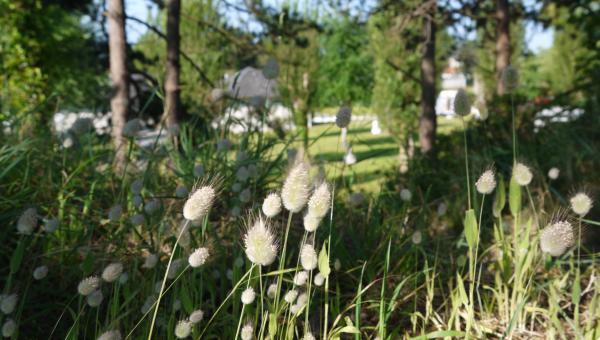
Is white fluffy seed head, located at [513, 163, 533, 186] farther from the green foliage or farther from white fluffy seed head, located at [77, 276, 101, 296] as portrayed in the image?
the green foliage

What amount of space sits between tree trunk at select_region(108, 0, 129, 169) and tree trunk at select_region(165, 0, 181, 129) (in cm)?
37

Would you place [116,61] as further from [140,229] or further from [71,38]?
[71,38]

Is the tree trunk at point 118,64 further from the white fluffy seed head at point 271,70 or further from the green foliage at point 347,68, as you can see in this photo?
the green foliage at point 347,68

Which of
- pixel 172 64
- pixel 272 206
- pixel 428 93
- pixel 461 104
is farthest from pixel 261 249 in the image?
pixel 428 93

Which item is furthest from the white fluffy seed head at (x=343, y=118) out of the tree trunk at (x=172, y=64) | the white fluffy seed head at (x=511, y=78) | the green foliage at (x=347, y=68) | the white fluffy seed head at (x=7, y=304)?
the green foliage at (x=347, y=68)

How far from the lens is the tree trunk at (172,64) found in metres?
4.33

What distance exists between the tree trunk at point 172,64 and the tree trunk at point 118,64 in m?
0.37

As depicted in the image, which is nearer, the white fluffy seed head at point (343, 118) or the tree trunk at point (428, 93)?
the white fluffy seed head at point (343, 118)

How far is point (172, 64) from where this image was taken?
14.5 ft

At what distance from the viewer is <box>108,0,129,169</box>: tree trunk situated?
13.8ft

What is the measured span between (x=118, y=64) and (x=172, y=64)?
459 millimetres

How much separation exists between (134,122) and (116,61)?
2337mm

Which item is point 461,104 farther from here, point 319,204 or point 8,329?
point 8,329

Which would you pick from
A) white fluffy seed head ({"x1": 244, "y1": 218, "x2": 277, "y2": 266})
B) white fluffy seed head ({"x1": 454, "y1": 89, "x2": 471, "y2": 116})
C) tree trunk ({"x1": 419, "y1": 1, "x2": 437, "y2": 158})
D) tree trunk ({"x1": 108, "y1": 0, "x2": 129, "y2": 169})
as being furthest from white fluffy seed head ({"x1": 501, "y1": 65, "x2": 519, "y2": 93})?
tree trunk ({"x1": 419, "y1": 1, "x2": 437, "y2": 158})
